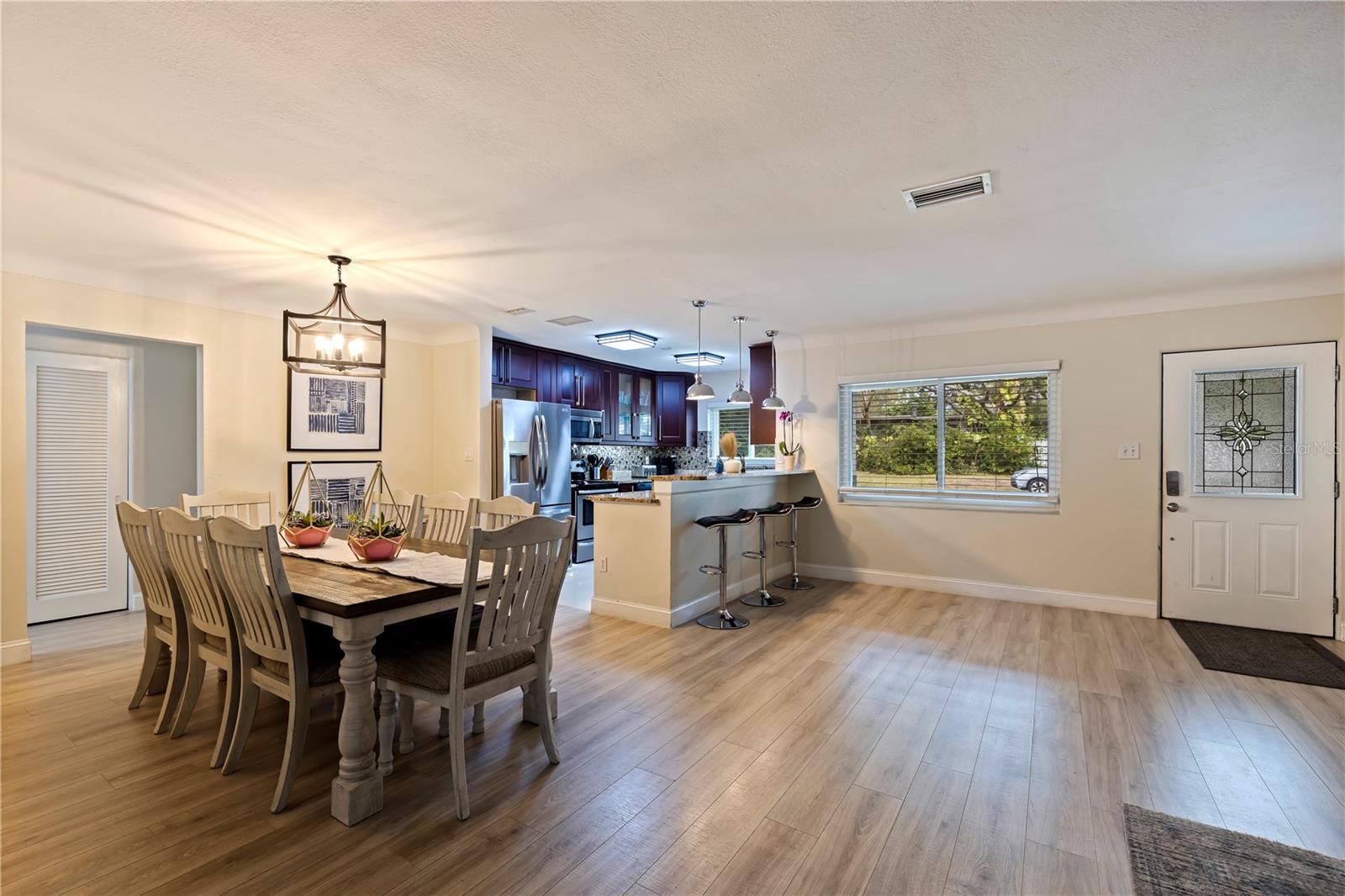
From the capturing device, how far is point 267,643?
221 cm

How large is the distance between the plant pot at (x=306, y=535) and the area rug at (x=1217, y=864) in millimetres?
3597

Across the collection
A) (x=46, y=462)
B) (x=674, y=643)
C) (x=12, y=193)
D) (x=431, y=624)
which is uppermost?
(x=12, y=193)

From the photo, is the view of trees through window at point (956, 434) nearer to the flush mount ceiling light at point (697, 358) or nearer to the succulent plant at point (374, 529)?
the flush mount ceiling light at point (697, 358)

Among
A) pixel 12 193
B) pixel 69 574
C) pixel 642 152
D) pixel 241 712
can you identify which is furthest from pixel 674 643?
pixel 69 574

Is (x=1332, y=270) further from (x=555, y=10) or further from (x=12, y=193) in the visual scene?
(x=12, y=193)

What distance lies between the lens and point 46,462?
14.0ft

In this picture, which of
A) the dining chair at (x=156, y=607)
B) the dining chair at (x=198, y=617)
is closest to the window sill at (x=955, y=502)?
the dining chair at (x=198, y=617)

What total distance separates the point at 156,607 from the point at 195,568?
795 mm

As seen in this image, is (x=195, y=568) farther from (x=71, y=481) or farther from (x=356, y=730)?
(x=71, y=481)

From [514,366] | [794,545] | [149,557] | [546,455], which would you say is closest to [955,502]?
[794,545]

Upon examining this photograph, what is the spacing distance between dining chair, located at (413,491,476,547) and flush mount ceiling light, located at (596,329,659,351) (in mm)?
2646

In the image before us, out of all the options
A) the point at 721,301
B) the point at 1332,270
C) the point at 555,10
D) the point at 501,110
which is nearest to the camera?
the point at 555,10

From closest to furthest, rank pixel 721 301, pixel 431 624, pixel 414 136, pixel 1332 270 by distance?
1. pixel 414 136
2. pixel 431 624
3. pixel 1332 270
4. pixel 721 301

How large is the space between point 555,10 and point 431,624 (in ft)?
7.76
